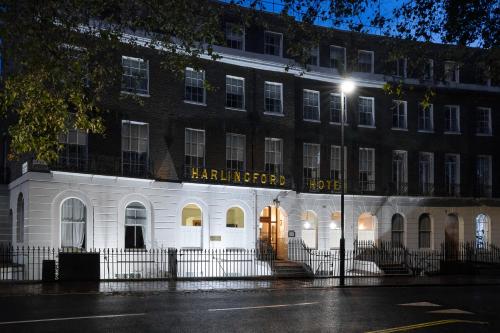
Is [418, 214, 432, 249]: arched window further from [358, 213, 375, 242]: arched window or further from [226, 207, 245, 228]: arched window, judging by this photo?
[226, 207, 245, 228]: arched window

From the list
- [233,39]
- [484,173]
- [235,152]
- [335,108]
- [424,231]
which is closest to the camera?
[235,152]

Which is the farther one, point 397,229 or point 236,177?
point 397,229

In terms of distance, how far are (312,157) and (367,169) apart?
4.02 m

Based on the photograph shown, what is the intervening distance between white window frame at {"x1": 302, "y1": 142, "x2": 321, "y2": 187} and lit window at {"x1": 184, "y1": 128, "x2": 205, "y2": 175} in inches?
271

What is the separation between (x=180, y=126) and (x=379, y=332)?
2003 centimetres

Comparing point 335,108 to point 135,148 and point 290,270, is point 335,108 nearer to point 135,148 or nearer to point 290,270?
point 290,270

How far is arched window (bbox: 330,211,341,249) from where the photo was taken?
36.8 meters

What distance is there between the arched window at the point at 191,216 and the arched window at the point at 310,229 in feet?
23.1

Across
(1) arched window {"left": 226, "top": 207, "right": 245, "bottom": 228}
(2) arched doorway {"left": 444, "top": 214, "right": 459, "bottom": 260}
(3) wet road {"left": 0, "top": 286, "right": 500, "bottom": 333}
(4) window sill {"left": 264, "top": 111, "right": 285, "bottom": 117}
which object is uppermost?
(4) window sill {"left": 264, "top": 111, "right": 285, "bottom": 117}

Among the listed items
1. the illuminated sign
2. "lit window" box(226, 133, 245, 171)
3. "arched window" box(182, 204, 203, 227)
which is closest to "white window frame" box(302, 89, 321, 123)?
the illuminated sign

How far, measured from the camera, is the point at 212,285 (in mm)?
24953

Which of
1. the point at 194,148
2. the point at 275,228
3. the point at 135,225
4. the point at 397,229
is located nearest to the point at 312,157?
the point at 275,228

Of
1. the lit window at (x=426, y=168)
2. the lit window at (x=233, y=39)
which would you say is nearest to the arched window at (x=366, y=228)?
the lit window at (x=426, y=168)

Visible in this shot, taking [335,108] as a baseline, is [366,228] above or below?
below
